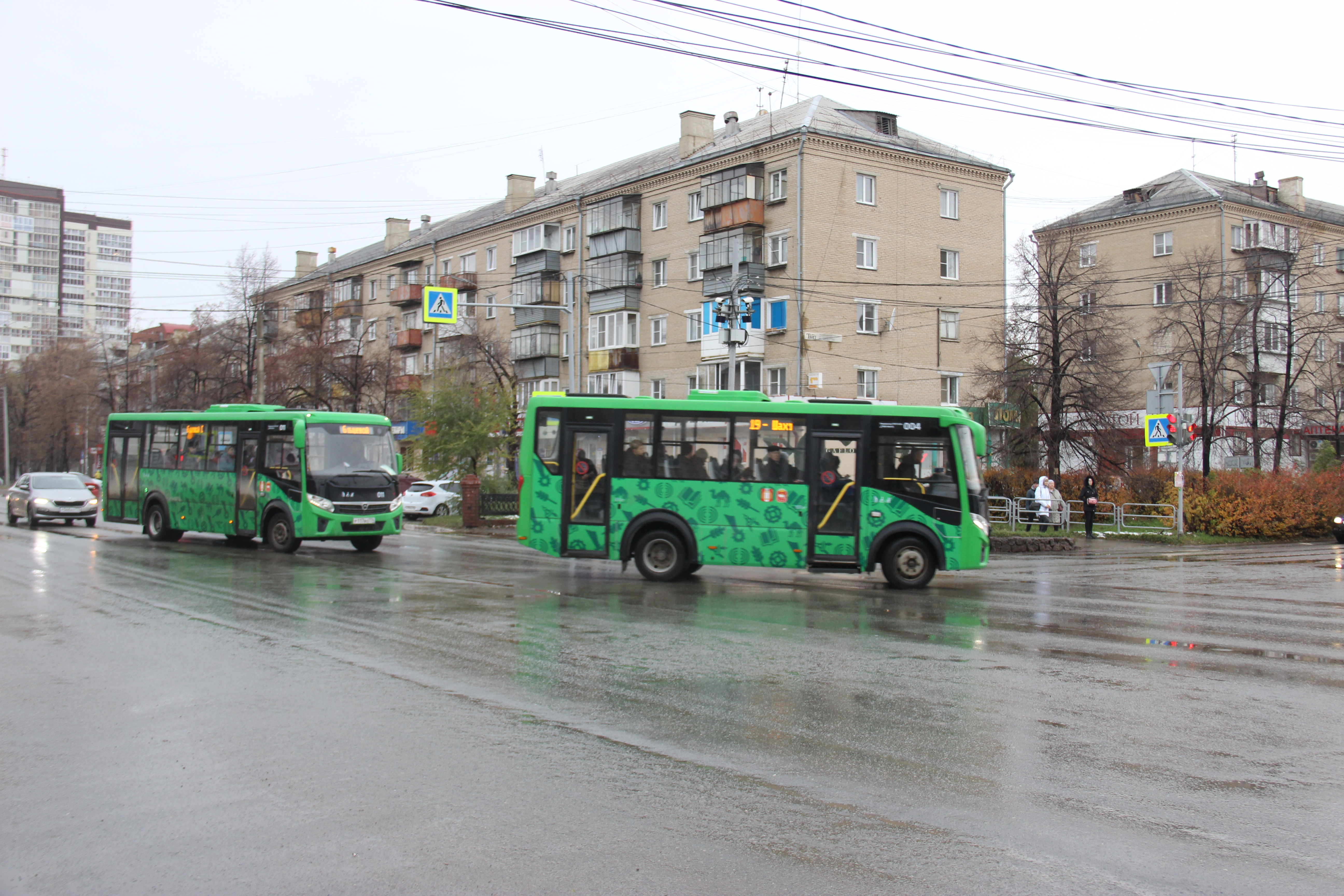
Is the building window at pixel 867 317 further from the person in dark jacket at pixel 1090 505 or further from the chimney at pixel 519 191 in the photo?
the chimney at pixel 519 191

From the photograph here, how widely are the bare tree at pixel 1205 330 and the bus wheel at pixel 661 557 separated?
2348 centimetres

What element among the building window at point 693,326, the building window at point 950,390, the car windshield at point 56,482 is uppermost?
the building window at point 693,326

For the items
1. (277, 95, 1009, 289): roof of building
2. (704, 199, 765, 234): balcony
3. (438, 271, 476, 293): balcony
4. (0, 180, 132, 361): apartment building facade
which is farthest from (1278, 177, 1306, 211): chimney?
(0, 180, 132, 361): apartment building facade

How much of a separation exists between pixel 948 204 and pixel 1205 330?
12.0m

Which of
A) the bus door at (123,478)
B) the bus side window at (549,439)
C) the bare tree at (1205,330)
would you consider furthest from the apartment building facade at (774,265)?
the bus side window at (549,439)

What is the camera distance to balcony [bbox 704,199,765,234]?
43250 millimetres

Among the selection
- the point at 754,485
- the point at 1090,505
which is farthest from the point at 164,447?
the point at 1090,505

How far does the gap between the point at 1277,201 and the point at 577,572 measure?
5521 centimetres

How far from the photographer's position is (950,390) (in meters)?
46.4

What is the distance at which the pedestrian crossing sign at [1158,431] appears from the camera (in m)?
27.8

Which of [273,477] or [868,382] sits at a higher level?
[868,382]

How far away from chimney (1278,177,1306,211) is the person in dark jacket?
38622mm

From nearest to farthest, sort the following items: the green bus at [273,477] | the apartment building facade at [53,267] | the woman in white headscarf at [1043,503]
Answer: the green bus at [273,477]
the woman in white headscarf at [1043,503]
the apartment building facade at [53,267]

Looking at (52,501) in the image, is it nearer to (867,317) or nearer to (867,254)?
(867,317)
